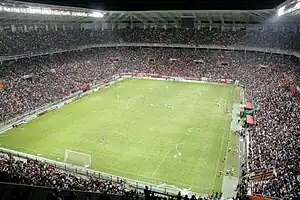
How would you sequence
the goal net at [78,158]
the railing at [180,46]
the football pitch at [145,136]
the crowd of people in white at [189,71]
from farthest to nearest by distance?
1. the railing at [180,46]
2. the goal net at [78,158]
3. the football pitch at [145,136]
4. the crowd of people in white at [189,71]

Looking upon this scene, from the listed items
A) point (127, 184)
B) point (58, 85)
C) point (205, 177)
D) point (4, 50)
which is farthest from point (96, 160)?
point (4, 50)

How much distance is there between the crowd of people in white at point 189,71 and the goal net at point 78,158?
12.7 meters

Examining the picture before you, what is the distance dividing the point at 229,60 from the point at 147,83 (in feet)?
66.6

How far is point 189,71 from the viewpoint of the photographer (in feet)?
217

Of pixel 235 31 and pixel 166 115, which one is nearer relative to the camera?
pixel 166 115

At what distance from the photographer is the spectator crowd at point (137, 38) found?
5469 cm

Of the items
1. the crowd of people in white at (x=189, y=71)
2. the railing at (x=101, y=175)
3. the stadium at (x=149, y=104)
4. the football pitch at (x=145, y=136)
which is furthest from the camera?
the football pitch at (x=145, y=136)

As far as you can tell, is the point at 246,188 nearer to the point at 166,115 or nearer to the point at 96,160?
the point at 96,160

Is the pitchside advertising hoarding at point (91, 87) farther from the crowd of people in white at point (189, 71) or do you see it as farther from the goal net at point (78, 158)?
the goal net at point (78, 158)

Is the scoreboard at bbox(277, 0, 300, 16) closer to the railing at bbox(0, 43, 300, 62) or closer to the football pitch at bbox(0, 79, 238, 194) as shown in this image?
the railing at bbox(0, 43, 300, 62)

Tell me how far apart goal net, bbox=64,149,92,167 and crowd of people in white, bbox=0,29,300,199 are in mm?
12682

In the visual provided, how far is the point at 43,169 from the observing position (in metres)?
21.9

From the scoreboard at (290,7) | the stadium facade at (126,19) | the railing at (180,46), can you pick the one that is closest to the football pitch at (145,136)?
the railing at (180,46)

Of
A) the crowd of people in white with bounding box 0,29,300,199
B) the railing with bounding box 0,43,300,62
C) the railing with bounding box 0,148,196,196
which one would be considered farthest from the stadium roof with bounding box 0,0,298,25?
the railing with bounding box 0,148,196,196
